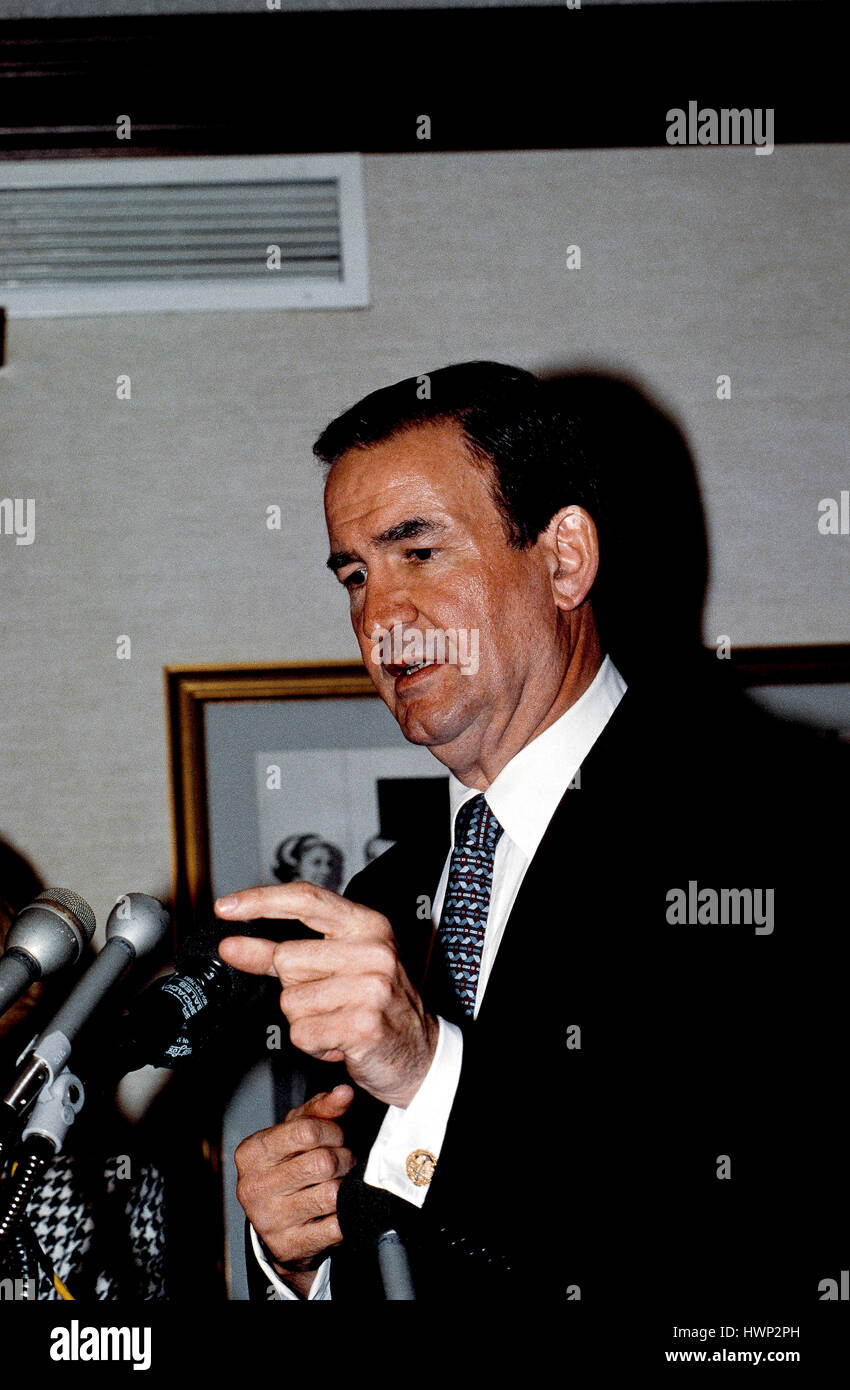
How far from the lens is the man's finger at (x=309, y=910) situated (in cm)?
73

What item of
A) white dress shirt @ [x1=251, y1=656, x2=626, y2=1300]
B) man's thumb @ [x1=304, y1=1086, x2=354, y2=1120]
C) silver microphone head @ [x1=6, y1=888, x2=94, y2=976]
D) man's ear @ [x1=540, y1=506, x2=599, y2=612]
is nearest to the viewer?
silver microphone head @ [x1=6, y1=888, x2=94, y2=976]

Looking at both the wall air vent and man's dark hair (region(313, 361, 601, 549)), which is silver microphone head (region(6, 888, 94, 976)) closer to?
man's dark hair (region(313, 361, 601, 549))

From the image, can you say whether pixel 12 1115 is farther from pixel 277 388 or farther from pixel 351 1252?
pixel 277 388

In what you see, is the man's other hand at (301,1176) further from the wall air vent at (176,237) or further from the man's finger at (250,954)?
the wall air vent at (176,237)

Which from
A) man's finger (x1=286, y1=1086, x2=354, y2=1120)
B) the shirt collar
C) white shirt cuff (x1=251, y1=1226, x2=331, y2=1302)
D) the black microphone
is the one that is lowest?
white shirt cuff (x1=251, y1=1226, x2=331, y2=1302)

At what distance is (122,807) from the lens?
1.78 meters

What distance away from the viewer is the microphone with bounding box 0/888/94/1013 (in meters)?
0.79

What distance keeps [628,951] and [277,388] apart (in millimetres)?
1141

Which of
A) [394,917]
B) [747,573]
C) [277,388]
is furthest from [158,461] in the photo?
[747,573]

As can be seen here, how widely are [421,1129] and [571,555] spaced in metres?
0.68

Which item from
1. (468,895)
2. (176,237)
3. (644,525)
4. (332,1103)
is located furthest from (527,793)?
(176,237)
